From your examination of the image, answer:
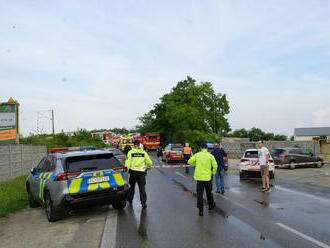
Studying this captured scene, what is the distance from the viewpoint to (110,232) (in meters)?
6.18

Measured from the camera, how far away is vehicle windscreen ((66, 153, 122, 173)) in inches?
297

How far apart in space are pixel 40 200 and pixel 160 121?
57.1 metres

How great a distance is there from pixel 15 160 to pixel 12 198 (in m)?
6.51

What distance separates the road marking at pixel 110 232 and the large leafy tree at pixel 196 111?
43941mm

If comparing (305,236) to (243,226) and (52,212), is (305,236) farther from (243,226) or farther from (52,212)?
(52,212)

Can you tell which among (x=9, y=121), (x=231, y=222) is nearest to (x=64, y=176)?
(x=231, y=222)

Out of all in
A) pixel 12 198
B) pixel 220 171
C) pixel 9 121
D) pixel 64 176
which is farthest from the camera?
pixel 9 121

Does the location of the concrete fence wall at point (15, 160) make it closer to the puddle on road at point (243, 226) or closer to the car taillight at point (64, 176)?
the car taillight at point (64, 176)

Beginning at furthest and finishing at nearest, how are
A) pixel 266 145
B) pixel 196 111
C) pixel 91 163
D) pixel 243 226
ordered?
pixel 196 111 < pixel 266 145 < pixel 91 163 < pixel 243 226

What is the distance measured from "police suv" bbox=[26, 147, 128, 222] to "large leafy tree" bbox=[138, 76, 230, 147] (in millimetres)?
43450

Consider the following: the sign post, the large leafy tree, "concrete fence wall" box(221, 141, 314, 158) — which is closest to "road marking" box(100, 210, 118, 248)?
the sign post

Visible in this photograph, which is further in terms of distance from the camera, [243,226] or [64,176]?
[64,176]

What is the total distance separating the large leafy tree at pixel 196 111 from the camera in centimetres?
5175

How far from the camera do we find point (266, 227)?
636cm
